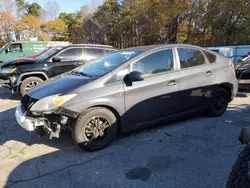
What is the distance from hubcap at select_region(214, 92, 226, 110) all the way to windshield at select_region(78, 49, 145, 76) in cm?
196

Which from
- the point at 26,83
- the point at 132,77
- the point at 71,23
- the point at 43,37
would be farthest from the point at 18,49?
the point at 71,23

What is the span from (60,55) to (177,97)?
4.67 metres

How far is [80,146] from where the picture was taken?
10.9 ft

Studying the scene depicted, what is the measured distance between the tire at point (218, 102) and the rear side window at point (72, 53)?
4.74 metres

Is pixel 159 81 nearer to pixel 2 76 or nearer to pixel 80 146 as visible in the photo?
pixel 80 146

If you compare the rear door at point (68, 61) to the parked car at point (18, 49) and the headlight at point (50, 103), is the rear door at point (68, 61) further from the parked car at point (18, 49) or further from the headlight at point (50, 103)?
the parked car at point (18, 49)

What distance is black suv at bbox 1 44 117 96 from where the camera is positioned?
6.54 meters

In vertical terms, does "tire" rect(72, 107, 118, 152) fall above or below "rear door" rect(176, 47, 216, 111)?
below

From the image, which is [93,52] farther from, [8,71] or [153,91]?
[153,91]

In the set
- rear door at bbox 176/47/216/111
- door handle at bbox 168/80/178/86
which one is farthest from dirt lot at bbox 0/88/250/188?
door handle at bbox 168/80/178/86

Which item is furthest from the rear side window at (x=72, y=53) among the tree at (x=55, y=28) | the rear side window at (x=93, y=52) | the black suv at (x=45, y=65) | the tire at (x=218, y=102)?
the tree at (x=55, y=28)

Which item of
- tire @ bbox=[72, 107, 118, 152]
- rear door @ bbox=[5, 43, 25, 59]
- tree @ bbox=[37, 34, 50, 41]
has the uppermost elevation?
tree @ bbox=[37, 34, 50, 41]

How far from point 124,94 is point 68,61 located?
4349 mm

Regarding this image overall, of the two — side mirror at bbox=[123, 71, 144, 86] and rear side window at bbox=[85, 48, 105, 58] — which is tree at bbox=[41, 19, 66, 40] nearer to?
rear side window at bbox=[85, 48, 105, 58]
